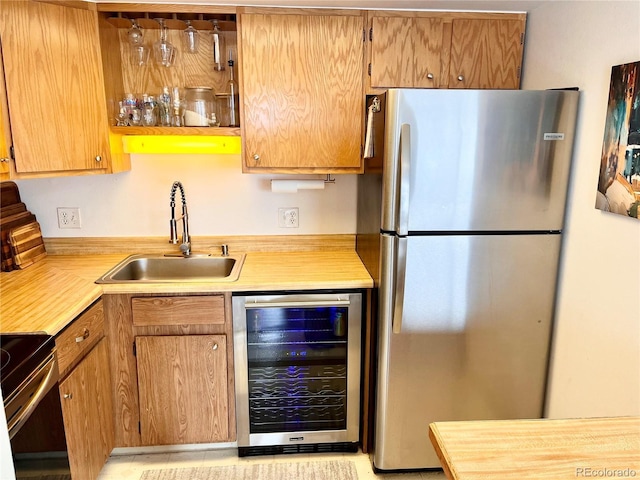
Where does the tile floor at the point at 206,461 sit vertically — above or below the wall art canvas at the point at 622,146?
below

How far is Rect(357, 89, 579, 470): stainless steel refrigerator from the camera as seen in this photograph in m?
1.71

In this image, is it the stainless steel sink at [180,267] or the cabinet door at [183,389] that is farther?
the stainless steel sink at [180,267]

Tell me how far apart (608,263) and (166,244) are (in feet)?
6.75

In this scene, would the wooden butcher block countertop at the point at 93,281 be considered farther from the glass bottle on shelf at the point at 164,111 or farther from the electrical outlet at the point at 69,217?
the glass bottle on shelf at the point at 164,111

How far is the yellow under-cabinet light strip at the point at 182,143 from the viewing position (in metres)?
2.10

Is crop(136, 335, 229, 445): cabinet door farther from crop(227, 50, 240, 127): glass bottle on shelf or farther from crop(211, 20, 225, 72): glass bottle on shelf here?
crop(211, 20, 225, 72): glass bottle on shelf

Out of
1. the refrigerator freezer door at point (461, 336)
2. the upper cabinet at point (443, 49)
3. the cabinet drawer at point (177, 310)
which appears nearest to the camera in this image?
the refrigerator freezer door at point (461, 336)

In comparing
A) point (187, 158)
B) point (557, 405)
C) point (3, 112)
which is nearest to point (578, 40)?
point (557, 405)

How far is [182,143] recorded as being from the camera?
2098 millimetres

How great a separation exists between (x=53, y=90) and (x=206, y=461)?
1.79m

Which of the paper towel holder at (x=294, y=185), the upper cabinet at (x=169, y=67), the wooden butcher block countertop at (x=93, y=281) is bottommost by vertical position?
the wooden butcher block countertop at (x=93, y=281)

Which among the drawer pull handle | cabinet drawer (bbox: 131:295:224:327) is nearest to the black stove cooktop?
the drawer pull handle

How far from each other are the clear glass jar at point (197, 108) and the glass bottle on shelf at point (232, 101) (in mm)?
99

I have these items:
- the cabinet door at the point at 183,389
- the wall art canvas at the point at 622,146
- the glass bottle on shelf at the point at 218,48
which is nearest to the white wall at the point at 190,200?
the glass bottle on shelf at the point at 218,48
